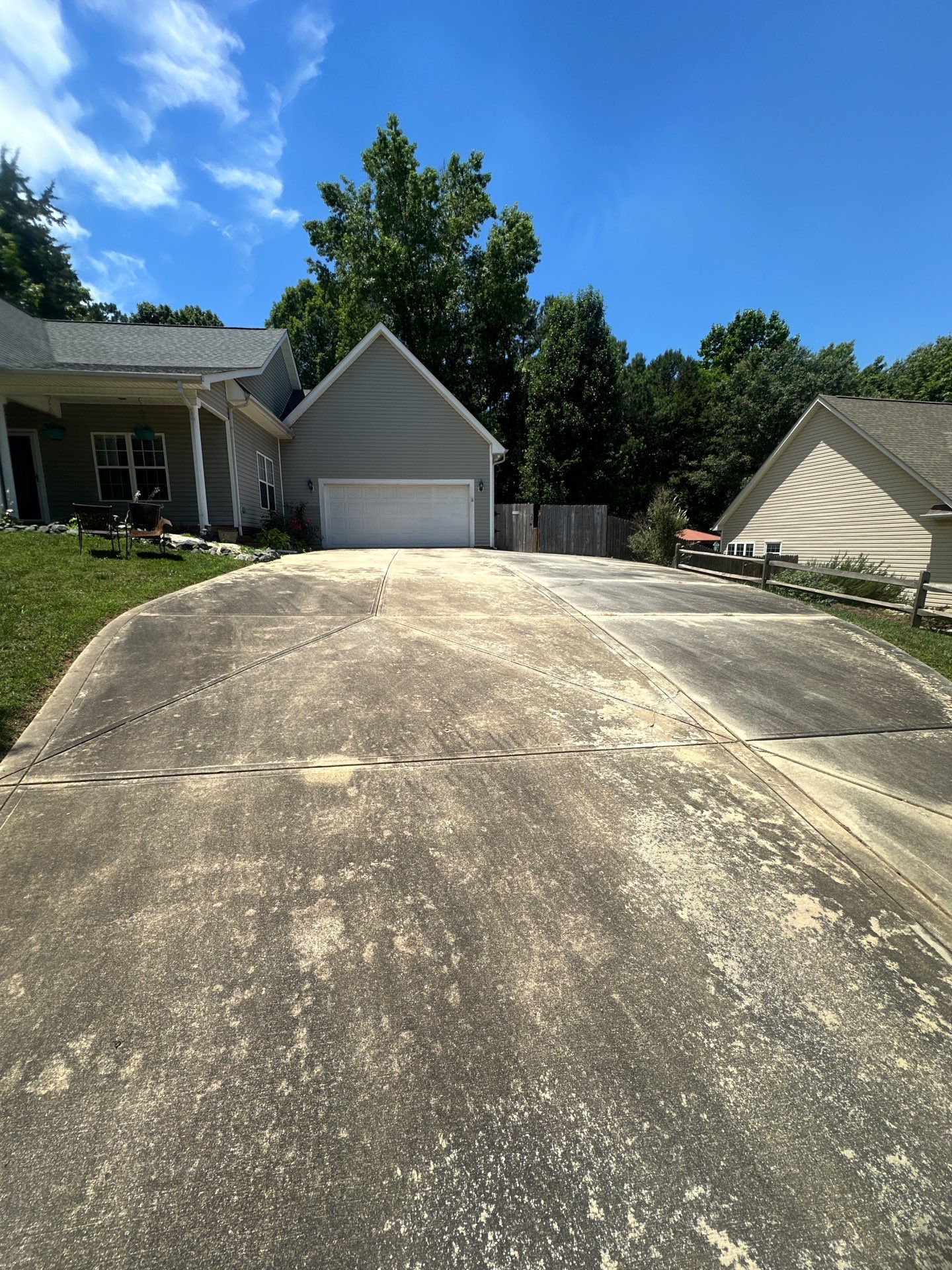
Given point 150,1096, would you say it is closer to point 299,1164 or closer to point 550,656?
point 299,1164

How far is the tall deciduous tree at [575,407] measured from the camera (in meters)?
24.1

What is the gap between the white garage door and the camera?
17.4 meters

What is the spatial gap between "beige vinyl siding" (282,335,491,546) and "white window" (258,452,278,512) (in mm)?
771

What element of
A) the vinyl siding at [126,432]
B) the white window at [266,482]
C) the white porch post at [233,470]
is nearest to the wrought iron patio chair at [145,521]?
the white porch post at [233,470]

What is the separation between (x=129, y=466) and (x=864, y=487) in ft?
69.1

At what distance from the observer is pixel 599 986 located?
2.25 metres

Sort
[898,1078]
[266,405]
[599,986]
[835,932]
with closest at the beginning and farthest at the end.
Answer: [898,1078] < [599,986] < [835,932] < [266,405]

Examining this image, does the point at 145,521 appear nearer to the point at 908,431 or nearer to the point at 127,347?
the point at 127,347

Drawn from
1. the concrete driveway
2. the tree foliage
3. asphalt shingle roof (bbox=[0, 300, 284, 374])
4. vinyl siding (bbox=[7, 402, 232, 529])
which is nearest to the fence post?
the concrete driveway

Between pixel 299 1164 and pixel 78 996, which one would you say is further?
pixel 78 996

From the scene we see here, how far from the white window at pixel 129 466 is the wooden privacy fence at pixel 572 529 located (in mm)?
11635

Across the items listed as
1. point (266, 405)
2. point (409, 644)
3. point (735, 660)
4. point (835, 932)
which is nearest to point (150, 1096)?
point (835, 932)

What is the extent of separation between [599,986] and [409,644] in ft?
12.8

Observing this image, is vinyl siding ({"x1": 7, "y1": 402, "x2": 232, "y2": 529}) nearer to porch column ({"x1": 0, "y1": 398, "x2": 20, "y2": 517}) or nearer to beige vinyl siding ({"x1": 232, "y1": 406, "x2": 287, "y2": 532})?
beige vinyl siding ({"x1": 232, "y1": 406, "x2": 287, "y2": 532})
